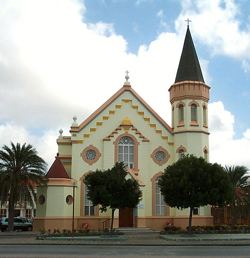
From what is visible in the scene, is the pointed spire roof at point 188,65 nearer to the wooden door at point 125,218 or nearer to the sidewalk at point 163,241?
the wooden door at point 125,218

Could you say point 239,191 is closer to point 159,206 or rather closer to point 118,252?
point 159,206

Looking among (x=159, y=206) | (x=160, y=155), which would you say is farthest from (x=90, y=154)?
(x=159, y=206)

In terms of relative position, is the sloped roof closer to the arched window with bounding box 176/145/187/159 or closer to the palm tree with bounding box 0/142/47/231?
the arched window with bounding box 176/145/187/159

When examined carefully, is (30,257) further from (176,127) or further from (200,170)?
(176,127)

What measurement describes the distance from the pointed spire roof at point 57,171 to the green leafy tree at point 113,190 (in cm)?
899

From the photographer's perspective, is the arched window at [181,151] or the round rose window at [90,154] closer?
the round rose window at [90,154]

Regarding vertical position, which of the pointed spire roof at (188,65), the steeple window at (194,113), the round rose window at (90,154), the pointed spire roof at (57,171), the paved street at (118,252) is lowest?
the paved street at (118,252)

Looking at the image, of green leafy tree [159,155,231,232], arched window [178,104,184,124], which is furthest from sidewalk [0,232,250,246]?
arched window [178,104,184,124]

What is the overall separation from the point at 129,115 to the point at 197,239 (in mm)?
19313

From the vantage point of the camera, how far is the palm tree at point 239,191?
47750 mm

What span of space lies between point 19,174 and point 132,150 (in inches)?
443

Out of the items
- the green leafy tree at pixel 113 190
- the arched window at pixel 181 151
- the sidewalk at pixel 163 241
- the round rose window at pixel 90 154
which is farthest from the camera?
the arched window at pixel 181 151

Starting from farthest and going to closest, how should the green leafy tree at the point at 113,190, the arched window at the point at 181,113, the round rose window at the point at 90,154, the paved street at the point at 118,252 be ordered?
1. the arched window at the point at 181,113
2. the round rose window at the point at 90,154
3. the green leafy tree at the point at 113,190
4. the paved street at the point at 118,252

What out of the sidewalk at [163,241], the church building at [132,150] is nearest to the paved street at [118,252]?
the sidewalk at [163,241]
